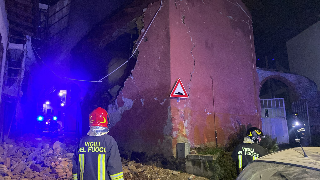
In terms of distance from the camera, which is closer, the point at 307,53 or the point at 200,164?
the point at 200,164

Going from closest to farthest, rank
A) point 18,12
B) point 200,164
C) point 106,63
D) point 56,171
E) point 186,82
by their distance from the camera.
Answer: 1. point 200,164
2. point 56,171
3. point 186,82
4. point 18,12
5. point 106,63

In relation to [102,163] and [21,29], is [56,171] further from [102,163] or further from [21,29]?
[21,29]

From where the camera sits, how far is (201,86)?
6984 millimetres

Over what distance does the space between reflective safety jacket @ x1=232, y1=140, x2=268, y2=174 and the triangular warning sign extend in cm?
246

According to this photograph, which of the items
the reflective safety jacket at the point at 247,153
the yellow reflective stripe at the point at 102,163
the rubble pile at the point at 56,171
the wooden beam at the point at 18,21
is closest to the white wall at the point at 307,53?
the reflective safety jacket at the point at 247,153

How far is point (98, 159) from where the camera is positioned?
2.64m

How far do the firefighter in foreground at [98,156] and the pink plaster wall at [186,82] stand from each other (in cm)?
355

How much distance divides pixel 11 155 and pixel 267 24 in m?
13.3

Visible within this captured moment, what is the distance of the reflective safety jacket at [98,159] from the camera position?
259cm

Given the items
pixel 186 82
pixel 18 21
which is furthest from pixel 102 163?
pixel 18 21

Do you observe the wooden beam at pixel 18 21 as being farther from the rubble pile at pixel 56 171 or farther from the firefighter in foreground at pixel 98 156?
the firefighter in foreground at pixel 98 156

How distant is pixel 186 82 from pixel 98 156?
444 centimetres

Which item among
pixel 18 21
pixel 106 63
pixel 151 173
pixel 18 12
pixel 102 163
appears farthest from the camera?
pixel 18 21

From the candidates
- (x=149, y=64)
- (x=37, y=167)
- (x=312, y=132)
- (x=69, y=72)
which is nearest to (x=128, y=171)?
(x=37, y=167)
